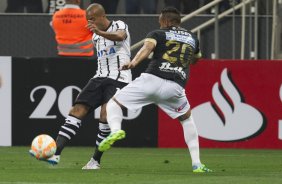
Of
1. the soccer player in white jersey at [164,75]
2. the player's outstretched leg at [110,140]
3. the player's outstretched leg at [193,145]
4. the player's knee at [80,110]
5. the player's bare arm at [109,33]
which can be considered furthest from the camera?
the player's knee at [80,110]

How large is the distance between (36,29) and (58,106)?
2.58 m

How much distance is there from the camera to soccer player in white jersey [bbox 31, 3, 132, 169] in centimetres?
1329

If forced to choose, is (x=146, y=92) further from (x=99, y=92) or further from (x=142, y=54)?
(x=99, y=92)

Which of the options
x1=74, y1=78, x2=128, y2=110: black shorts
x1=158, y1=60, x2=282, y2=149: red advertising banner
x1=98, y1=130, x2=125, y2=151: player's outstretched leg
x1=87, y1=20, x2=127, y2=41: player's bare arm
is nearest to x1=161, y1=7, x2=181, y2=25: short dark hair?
x1=87, y1=20, x2=127, y2=41: player's bare arm

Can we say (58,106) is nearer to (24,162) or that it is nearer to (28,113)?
(28,113)

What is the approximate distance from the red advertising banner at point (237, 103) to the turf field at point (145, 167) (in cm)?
41

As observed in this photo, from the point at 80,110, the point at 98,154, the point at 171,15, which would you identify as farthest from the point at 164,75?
the point at 98,154

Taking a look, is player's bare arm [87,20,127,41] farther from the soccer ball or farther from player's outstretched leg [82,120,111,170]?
the soccer ball

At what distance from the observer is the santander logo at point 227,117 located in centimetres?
1758

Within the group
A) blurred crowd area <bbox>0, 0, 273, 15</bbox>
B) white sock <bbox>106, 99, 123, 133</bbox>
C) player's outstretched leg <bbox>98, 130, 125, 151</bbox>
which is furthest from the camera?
blurred crowd area <bbox>0, 0, 273, 15</bbox>

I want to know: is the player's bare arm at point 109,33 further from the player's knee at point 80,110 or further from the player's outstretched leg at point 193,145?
the player's outstretched leg at point 193,145

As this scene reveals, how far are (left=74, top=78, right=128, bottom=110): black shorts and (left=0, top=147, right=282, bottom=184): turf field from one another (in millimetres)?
812

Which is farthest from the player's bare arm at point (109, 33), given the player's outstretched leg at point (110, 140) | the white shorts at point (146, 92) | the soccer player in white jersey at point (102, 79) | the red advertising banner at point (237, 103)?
the red advertising banner at point (237, 103)

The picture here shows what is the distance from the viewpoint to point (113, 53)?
13.6m
